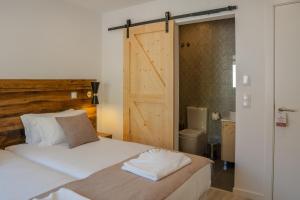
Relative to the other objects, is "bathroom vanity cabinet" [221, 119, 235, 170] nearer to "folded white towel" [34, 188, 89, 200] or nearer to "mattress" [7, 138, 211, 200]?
"mattress" [7, 138, 211, 200]

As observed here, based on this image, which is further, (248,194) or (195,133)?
(195,133)

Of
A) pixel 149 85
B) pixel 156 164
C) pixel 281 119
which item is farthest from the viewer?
pixel 149 85

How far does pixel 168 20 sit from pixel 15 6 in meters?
1.96

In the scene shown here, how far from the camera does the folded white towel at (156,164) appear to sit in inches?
71.8

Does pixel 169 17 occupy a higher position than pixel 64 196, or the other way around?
pixel 169 17

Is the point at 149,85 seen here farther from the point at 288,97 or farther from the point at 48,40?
the point at 288,97

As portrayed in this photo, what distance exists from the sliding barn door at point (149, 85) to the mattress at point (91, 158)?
77cm

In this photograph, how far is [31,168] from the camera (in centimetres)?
209

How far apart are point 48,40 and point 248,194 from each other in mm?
3287

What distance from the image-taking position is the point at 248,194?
2801mm

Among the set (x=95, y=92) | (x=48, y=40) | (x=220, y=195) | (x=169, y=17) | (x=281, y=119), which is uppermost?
(x=169, y=17)

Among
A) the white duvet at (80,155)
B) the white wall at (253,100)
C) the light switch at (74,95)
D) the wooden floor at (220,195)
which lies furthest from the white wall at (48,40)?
the wooden floor at (220,195)

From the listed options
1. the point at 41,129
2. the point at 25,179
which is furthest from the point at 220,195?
the point at 41,129

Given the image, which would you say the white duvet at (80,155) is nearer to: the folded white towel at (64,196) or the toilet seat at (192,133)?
the folded white towel at (64,196)
